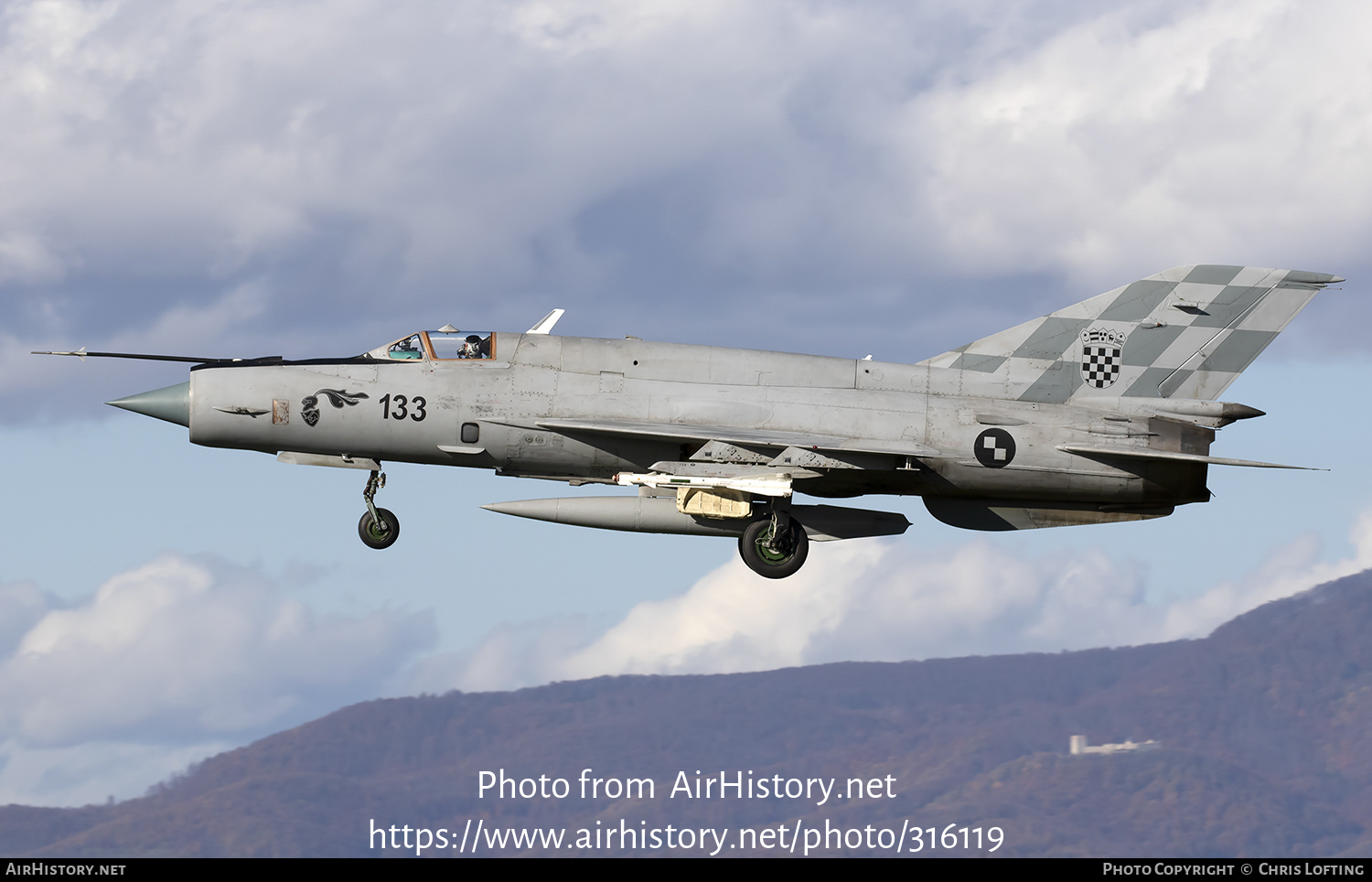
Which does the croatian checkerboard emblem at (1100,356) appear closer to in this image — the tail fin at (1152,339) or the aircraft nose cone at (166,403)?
the tail fin at (1152,339)

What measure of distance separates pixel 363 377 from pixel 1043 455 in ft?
36.2

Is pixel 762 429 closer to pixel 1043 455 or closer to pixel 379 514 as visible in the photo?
pixel 1043 455

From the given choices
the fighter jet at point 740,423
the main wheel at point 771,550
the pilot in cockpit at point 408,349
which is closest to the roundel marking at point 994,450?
the fighter jet at point 740,423

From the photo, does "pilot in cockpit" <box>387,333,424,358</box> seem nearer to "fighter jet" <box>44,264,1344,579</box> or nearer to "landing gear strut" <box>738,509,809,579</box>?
"fighter jet" <box>44,264,1344,579</box>

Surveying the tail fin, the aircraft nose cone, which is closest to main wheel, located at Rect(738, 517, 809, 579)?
the tail fin

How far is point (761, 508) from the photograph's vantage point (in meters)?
25.2

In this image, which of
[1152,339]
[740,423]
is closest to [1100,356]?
[1152,339]

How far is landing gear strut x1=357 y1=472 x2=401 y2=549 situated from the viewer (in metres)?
25.8

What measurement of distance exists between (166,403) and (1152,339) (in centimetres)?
1631

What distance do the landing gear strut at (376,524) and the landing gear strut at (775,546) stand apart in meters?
6.05

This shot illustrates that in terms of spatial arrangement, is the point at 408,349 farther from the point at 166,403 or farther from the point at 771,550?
the point at 771,550

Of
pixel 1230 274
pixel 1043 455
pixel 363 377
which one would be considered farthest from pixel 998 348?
pixel 363 377

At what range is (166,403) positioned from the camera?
80.9 ft
